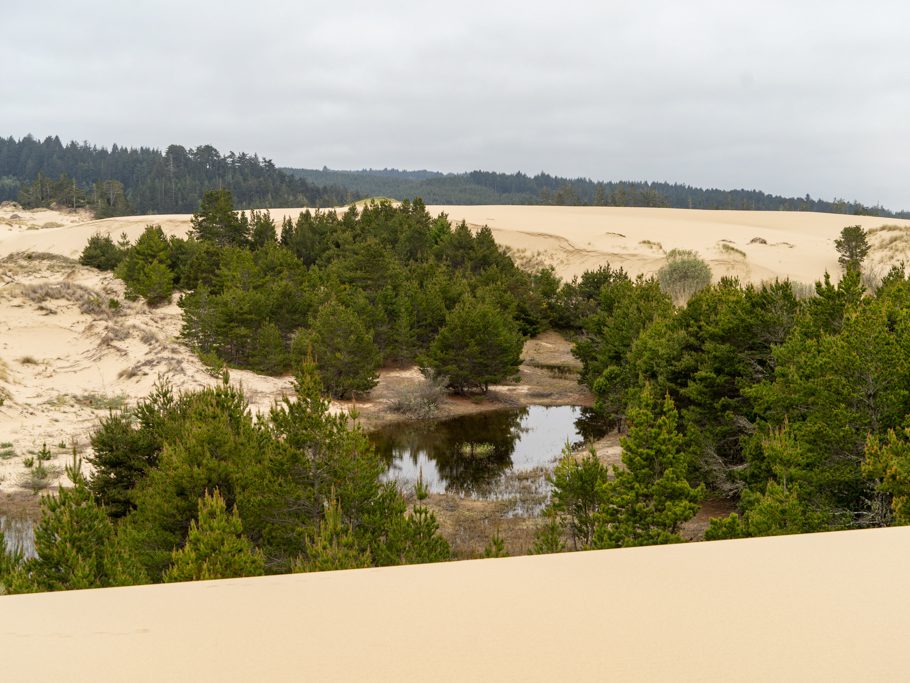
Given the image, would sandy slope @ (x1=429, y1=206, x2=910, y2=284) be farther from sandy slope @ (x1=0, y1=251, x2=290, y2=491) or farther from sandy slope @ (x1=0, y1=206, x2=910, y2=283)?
sandy slope @ (x1=0, y1=251, x2=290, y2=491)

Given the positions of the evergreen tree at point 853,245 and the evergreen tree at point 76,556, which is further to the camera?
the evergreen tree at point 853,245

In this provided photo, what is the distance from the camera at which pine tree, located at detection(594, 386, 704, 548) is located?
14008mm

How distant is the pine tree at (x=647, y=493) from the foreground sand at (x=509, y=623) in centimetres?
935

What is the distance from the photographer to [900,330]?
A: 14.6m

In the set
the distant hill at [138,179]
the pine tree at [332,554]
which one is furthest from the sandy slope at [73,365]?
the distant hill at [138,179]

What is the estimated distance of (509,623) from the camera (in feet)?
12.4

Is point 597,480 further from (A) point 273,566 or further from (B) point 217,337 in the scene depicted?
(B) point 217,337

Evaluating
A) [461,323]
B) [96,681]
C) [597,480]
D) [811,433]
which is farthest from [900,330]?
[461,323]

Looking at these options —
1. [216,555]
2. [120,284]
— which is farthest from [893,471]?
[120,284]

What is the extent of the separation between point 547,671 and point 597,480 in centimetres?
1258

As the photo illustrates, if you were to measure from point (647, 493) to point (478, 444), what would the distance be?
16.3m

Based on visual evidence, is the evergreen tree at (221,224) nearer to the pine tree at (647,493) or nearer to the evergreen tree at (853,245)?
the pine tree at (647,493)

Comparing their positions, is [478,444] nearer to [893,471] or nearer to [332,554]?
[332,554]

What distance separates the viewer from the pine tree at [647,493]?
1401 cm
